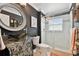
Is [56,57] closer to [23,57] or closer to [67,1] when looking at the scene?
[23,57]

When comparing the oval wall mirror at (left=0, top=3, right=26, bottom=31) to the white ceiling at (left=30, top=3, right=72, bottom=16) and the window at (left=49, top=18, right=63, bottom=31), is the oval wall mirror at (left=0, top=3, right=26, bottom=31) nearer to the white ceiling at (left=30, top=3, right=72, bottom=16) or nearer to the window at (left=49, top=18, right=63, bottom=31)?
the white ceiling at (left=30, top=3, right=72, bottom=16)

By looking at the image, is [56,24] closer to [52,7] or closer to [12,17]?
[52,7]

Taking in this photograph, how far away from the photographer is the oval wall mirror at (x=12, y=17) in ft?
5.72

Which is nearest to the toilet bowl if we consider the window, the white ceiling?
the window

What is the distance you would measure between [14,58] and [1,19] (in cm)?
52

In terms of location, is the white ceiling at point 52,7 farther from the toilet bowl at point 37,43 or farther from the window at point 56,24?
the toilet bowl at point 37,43

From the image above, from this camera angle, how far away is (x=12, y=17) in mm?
1769

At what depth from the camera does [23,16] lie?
1.80 m

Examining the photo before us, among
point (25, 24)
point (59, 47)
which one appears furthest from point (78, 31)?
point (25, 24)

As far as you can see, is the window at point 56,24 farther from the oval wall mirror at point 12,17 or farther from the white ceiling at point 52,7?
the oval wall mirror at point 12,17

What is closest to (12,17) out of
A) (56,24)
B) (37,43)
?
(37,43)

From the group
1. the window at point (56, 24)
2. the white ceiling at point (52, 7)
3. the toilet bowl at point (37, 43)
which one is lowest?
the toilet bowl at point (37, 43)

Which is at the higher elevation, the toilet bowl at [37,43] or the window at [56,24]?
the window at [56,24]

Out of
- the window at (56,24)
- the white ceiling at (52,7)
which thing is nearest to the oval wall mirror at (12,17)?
the white ceiling at (52,7)
